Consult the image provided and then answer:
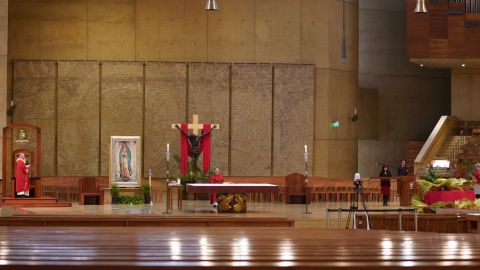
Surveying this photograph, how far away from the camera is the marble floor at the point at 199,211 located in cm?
1928

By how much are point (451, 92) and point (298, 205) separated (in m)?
13.6

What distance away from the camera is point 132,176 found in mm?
24812

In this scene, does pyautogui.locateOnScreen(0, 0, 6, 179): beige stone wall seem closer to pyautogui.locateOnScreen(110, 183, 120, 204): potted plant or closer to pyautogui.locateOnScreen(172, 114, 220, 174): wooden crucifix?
pyautogui.locateOnScreen(110, 183, 120, 204): potted plant

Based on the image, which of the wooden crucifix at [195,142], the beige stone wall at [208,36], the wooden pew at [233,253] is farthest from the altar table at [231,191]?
the wooden pew at [233,253]

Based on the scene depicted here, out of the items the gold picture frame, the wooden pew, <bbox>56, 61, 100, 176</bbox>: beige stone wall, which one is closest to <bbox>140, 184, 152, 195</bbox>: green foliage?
the gold picture frame

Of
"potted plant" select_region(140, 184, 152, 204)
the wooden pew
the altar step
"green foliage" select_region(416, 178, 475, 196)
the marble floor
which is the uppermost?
"green foliage" select_region(416, 178, 475, 196)

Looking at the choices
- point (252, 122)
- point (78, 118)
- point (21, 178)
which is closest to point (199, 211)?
point (21, 178)

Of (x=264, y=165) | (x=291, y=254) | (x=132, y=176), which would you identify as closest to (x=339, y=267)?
(x=291, y=254)

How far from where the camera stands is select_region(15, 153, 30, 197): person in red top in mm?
23453

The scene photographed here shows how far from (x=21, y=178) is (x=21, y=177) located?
0.02 m

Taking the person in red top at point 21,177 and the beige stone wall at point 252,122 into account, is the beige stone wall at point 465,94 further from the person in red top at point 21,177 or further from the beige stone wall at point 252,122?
the person in red top at point 21,177

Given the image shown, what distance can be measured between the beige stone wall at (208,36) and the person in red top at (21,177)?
751 centimetres

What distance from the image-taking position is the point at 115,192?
2462cm

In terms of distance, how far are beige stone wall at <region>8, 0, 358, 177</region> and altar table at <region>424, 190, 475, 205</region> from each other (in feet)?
39.7
